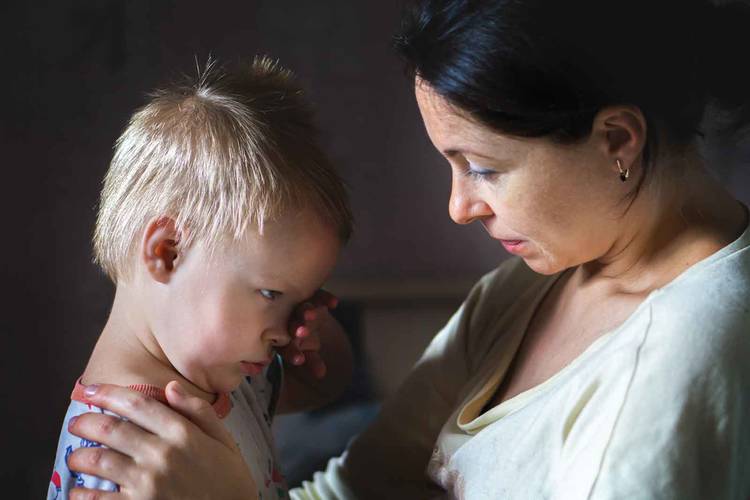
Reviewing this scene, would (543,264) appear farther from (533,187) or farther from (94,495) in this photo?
(94,495)

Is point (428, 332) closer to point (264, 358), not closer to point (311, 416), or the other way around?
point (311, 416)

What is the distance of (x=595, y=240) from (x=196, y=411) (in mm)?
433

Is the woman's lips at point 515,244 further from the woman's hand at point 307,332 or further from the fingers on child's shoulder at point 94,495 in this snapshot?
the fingers on child's shoulder at point 94,495

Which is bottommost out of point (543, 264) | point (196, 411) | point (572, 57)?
point (196, 411)

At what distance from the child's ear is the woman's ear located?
1.44 ft

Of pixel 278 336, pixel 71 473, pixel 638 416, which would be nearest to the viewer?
pixel 638 416

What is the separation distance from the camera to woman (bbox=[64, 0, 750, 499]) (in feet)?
2.30

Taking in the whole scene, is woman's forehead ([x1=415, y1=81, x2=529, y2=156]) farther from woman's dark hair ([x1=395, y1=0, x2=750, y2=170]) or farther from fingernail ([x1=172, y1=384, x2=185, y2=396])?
fingernail ([x1=172, y1=384, x2=185, y2=396])

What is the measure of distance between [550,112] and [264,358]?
0.43 m

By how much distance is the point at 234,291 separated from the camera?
87cm

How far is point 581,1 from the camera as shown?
0.72 metres

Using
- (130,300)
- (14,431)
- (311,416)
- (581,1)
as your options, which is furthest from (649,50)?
(14,431)

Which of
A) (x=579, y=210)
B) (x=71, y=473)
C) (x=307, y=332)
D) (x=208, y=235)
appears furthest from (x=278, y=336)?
(x=579, y=210)

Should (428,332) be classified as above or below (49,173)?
below
